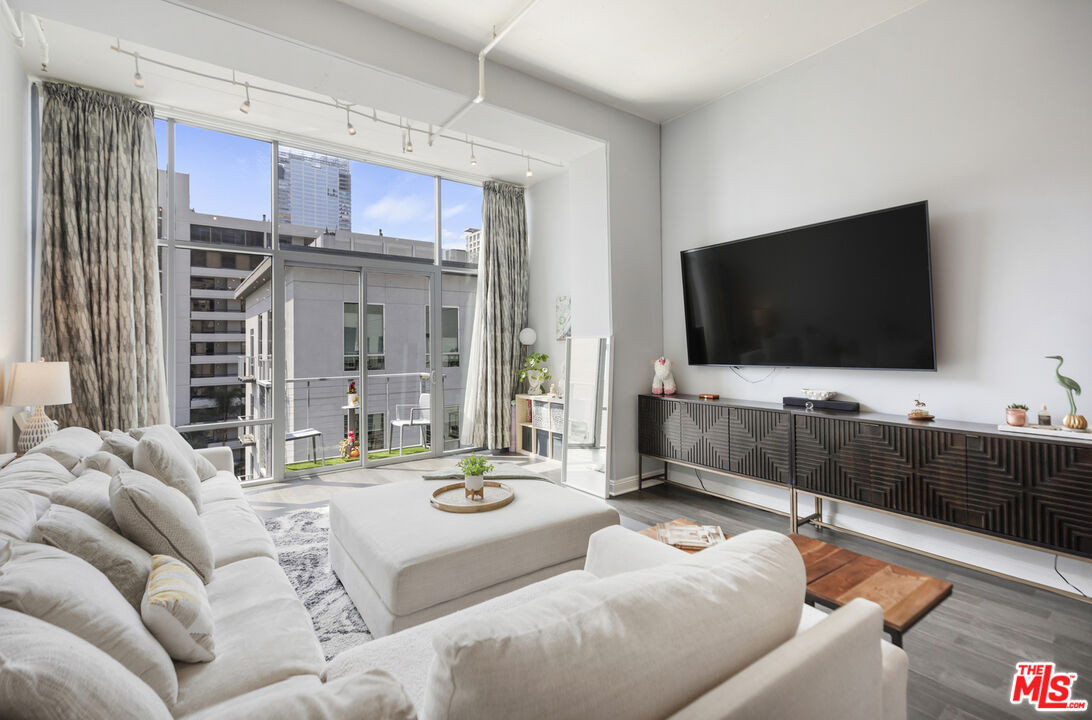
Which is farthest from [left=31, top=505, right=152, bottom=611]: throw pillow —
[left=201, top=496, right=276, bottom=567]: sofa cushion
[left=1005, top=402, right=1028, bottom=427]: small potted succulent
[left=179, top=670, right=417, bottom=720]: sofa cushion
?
[left=1005, top=402, right=1028, bottom=427]: small potted succulent

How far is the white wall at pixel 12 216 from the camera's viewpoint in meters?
2.78

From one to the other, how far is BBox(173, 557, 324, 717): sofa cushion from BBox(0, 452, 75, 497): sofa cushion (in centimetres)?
63

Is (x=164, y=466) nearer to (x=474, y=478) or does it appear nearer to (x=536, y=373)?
(x=474, y=478)

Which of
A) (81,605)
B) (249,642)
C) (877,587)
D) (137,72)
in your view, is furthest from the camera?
(137,72)

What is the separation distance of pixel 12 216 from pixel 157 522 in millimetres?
2818

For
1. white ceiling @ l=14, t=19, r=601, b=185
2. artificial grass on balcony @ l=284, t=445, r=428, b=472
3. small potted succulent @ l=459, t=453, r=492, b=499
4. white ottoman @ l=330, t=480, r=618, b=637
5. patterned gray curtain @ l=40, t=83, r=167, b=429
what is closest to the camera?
white ottoman @ l=330, t=480, r=618, b=637

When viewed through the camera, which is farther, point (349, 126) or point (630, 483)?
point (630, 483)

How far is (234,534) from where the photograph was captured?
210 centimetres

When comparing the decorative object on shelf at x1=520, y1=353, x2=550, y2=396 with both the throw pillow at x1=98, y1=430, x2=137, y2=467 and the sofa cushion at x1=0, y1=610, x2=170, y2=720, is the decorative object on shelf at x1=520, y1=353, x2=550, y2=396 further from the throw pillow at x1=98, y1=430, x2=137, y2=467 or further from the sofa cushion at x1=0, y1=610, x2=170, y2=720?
the sofa cushion at x1=0, y1=610, x2=170, y2=720

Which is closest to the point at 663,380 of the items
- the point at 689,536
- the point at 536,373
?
the point at 536,373

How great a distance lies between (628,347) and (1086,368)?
Answer: 2645 mm

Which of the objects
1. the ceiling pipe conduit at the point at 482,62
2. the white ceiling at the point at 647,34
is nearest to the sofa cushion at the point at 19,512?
the white ceiling at the point at 647,34

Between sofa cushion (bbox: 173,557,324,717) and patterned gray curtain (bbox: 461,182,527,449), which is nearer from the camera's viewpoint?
sofa cushion (bbox: 173,557,324,717)

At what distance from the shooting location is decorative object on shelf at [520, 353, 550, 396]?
554cm
